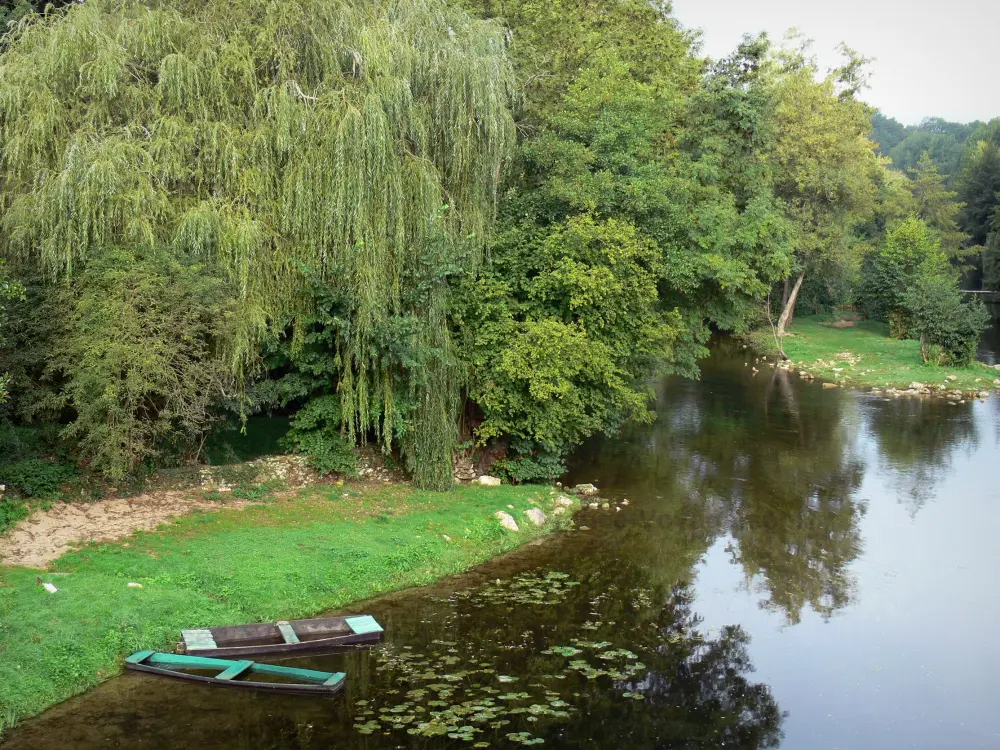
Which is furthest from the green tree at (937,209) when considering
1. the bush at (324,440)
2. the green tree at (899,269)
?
the bush at (324,440)

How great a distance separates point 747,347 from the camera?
50625 mm

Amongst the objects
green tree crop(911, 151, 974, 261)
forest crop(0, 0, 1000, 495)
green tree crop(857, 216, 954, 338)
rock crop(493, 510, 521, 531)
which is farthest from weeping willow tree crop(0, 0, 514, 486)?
green tree crop(911, 151, 974, 261)

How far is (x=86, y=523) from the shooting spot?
15.9 meters

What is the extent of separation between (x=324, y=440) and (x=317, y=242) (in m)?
4.73

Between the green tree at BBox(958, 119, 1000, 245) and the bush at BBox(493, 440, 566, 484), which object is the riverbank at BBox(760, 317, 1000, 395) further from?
the green tree at BBox(958, 119, 1000, 245)

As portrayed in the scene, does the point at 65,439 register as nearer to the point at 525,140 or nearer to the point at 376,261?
the point at 376,261

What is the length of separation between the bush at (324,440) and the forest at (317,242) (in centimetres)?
7

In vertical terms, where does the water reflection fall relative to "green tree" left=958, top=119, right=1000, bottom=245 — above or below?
below

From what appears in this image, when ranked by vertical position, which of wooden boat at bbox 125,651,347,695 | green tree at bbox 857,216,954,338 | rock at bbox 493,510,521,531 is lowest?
wooden boat at bbox 125,651,347,695

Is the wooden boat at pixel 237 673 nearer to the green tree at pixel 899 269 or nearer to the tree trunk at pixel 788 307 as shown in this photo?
the tree trunk at pixel 788 307

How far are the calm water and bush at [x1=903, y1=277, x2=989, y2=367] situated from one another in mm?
18292

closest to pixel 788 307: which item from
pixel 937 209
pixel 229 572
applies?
pixel 937 209

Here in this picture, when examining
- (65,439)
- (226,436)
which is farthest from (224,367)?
(226,436)

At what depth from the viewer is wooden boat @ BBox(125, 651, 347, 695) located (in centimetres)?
1202
